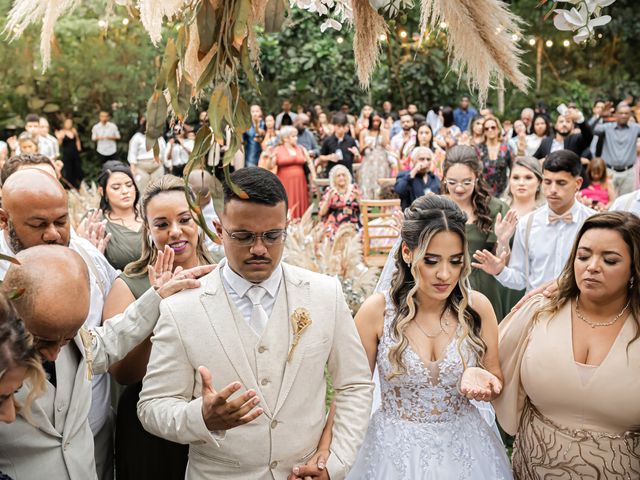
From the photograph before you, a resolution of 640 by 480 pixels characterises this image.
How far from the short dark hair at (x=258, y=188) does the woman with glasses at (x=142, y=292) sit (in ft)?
1.66

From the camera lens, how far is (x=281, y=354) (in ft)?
8.66

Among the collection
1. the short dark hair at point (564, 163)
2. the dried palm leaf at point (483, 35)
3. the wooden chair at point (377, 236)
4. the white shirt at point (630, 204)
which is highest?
the dried palm leaf at point (483, 35)

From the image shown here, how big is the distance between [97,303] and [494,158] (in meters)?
9.76

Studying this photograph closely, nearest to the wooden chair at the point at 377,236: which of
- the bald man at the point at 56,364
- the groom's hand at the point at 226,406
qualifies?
the bald man at the point at 56,364

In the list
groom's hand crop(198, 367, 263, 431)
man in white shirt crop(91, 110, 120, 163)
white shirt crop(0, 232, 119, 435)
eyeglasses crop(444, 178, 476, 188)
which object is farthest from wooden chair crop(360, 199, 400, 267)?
man in white shirt crop(91, 110, 120, 163)

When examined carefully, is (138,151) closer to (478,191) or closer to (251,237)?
(478,191)

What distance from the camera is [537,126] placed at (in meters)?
14.9

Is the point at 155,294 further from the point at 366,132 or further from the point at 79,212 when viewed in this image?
the point at 366,132

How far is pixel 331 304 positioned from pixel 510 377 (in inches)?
37.5

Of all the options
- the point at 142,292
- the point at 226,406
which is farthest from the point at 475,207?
the point at 226,406

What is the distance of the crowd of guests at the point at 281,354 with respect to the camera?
2396 millimetres

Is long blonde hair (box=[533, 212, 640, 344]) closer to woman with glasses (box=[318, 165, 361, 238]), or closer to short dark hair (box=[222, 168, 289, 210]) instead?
short dark hair (box=[222, 168, 289, 210])

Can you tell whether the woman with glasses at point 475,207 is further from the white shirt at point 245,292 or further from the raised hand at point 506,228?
the white shirt at point 245,292

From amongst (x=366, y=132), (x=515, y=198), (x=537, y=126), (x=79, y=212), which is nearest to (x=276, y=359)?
(x=515, y=198)
